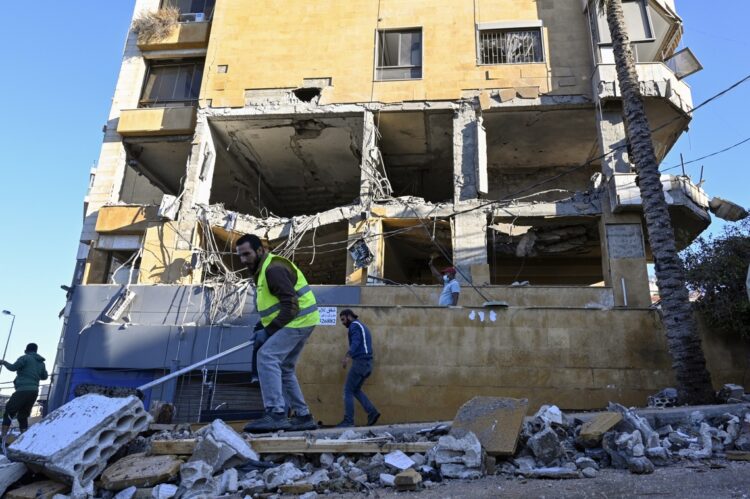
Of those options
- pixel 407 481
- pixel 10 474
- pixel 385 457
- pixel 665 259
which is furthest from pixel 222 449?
pixel 665 259

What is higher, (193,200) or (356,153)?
(356,153)

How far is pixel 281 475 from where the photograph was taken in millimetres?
4039

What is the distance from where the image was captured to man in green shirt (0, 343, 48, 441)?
9391 mm

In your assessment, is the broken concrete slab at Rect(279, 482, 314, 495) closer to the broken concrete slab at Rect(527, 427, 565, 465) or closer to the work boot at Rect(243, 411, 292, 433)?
the work boot at Rect(243, 411, 292, 433)

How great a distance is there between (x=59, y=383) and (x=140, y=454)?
30.7ft

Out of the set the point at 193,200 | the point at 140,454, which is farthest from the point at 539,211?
the point at 140,454

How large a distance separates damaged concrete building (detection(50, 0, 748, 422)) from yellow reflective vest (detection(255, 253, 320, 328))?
3.83 metres

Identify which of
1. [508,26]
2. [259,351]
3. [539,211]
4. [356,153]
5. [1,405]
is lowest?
[1,405]

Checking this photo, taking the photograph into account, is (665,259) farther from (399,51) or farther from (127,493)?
(399,51)

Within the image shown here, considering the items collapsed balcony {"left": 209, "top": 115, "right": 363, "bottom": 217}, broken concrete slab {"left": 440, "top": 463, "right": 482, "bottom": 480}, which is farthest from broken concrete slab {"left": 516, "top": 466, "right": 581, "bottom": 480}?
collapsed balcony {"left": 209, "top": 115, "right": 363, "bottom": 217}

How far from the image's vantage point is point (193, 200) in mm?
15430

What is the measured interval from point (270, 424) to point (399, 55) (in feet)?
44.5

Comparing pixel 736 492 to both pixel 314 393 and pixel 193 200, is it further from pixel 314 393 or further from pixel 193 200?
pixel 193 200

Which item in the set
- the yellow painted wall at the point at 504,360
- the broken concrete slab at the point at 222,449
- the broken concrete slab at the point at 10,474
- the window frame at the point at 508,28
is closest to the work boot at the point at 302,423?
the broken concrete slab at the point at 222,449
